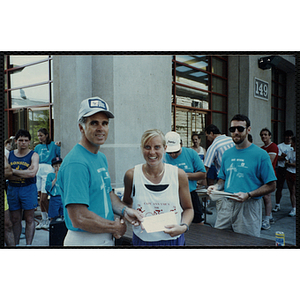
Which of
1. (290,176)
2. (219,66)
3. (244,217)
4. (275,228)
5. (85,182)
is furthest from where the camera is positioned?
(219,66)

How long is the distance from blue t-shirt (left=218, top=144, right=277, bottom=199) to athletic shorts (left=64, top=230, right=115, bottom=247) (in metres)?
1.60

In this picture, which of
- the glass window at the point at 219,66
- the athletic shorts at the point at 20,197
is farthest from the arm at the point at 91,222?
the glass window at the point at 219,66

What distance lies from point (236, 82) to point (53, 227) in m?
6.19

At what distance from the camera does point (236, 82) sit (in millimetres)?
6996

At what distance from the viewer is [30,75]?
496 centimetres

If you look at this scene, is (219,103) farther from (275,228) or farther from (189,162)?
(189,162)

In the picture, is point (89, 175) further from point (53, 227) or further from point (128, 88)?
point (128, 88)

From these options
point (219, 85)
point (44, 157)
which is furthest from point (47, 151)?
point (219, 85)

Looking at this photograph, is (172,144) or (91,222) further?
(172,144)

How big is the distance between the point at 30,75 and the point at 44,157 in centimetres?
186

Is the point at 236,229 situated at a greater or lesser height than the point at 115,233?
lesser

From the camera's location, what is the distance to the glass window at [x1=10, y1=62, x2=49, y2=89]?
457cm

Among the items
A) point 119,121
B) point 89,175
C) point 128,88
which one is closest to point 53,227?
point 89,175

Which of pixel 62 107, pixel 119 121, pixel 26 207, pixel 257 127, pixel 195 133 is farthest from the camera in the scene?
pixel 257 127
